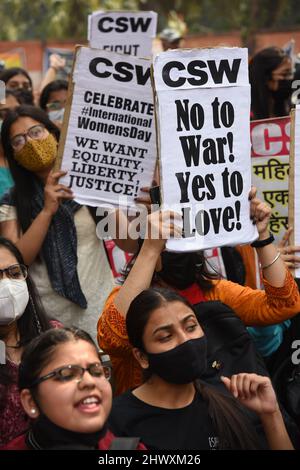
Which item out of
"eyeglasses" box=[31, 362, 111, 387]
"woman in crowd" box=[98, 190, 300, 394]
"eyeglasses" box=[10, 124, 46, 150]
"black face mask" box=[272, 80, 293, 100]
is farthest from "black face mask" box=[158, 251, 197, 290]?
"black face mask" box=[272, 80, 293, 100]

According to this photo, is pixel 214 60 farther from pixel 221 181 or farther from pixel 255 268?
pixel 255 268

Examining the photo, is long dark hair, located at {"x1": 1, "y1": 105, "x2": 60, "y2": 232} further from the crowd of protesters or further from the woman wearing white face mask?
the woman wearing white face mask


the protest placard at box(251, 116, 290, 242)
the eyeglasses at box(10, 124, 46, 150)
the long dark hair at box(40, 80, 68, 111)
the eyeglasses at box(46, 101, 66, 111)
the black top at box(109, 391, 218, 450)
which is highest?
the long dark hair at box(40, 80, 68, 111)

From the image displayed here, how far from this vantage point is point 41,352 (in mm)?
3232

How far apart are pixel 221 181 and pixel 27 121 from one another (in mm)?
1541

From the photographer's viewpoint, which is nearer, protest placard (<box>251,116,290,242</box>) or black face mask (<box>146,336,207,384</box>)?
black face mask (<box>146,336,207,384</box>)

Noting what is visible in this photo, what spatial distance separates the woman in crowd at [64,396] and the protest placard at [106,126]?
1.59 metres

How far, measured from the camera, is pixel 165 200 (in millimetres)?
3789

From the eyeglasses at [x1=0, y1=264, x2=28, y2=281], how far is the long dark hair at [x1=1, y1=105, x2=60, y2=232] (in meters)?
0.79

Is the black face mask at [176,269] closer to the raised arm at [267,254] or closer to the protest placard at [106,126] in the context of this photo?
the raised arm at [267,254]

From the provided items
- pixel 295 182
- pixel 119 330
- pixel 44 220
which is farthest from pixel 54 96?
pixel 119 330

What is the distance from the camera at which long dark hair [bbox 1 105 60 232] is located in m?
4.94

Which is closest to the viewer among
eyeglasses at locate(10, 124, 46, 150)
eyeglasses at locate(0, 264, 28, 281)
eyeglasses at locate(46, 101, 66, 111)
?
eyeglasses at locate(0, 264, 28, 281)

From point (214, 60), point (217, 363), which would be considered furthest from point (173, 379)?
point (214, 60)
